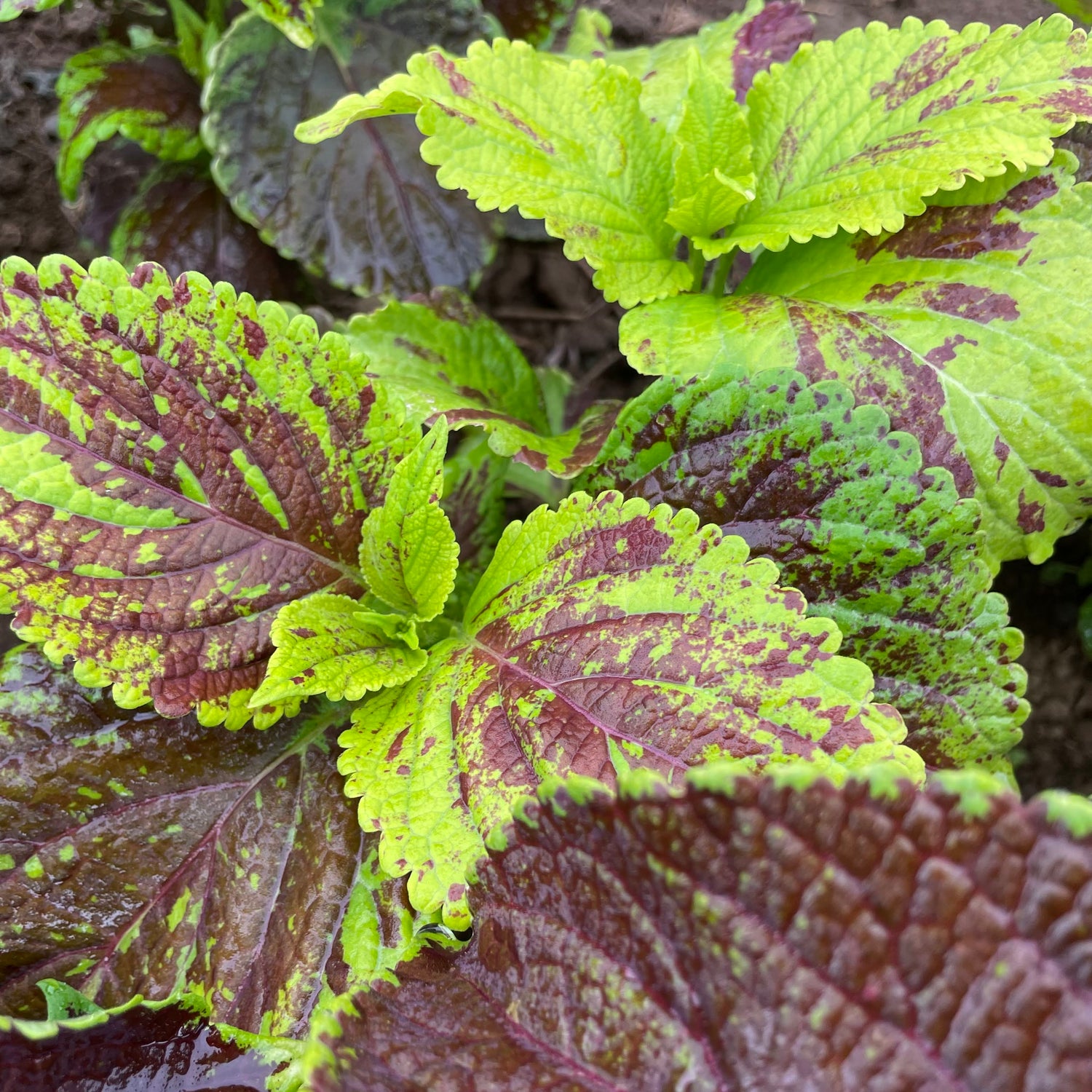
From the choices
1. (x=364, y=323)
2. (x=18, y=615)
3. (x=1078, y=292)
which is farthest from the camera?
(x=364, y=323)

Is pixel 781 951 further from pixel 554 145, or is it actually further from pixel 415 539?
pixel 554 145

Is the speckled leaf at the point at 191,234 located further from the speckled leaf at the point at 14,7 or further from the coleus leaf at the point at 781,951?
the coleus leaf at the point at 781,951

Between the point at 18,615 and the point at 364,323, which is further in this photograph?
the point at 364,323

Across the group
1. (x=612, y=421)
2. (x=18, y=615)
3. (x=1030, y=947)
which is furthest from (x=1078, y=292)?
(x=18, y=615)

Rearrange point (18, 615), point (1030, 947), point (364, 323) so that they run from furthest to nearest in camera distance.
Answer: point (364, 323), point (18, 615), point (1030, 947)

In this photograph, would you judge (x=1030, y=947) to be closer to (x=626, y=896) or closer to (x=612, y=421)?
(x=626, y=896)

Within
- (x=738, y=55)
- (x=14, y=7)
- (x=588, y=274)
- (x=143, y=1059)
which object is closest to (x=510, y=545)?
(x=143, y=1059)
